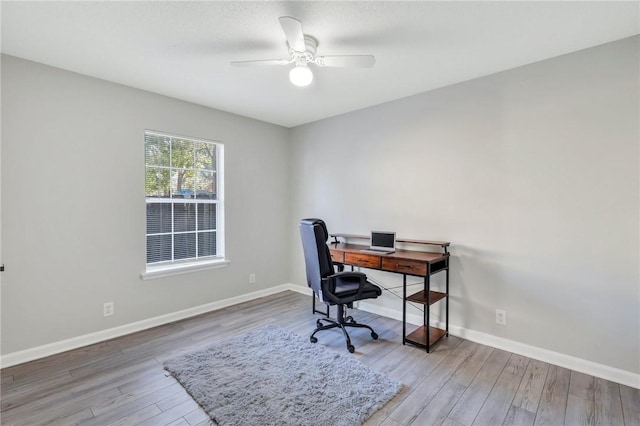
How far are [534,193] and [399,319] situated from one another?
1856 mm

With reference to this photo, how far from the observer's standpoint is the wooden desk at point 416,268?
2.62 meters

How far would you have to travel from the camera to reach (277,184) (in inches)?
176

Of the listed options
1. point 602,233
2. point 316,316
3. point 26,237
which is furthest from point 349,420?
point 26,237

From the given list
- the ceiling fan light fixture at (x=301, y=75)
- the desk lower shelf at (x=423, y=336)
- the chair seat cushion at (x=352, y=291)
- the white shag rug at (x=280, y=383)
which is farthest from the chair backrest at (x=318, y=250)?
the ceiling fan light fixture at (x=301, y=75)

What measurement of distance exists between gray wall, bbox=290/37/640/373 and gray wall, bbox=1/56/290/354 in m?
2.52

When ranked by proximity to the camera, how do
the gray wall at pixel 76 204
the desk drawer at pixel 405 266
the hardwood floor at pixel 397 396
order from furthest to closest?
the desk drawer at pixel 405 266, the gray wall at pixel 76 204, the hardwood floor at pixel 397 396

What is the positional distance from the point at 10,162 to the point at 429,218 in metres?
3.76

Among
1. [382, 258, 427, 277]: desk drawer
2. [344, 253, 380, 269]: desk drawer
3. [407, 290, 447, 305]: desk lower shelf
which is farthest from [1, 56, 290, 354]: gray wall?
[407, 290, 447, 305]: desk lower shelf

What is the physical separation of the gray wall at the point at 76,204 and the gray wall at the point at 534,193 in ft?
8.28

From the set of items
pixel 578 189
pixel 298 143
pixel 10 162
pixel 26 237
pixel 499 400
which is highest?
pixel 298 143

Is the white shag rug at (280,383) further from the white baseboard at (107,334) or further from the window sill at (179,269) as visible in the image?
the window sill at (179,269)

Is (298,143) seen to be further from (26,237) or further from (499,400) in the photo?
(499,400)

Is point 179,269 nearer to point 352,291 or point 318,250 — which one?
point 318,250

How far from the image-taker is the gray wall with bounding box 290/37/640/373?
217cm
